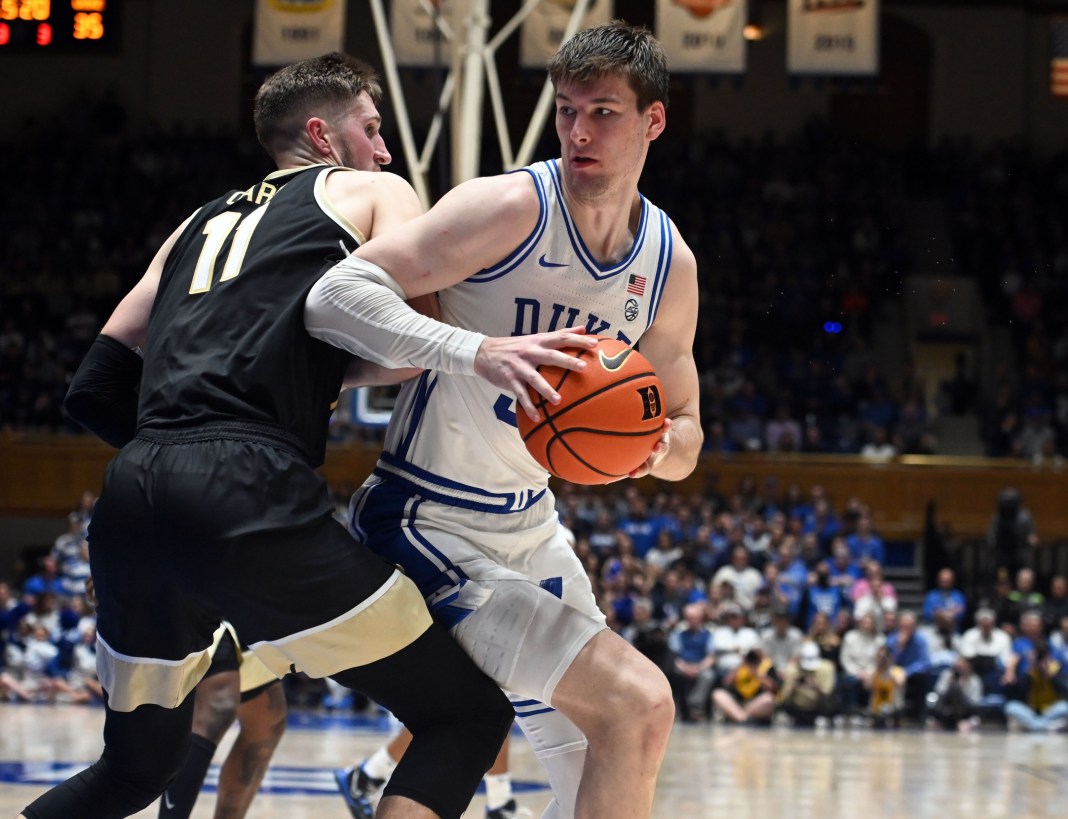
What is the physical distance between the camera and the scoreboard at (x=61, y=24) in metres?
12.8

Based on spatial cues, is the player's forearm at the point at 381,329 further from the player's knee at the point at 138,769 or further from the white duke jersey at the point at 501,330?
the player's knee at the point at 138,769

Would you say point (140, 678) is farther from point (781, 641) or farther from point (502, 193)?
point (781, 641)

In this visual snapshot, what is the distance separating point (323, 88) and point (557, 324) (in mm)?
855

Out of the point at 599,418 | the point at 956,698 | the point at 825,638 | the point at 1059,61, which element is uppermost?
the point at 1059,61

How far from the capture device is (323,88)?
3662mm

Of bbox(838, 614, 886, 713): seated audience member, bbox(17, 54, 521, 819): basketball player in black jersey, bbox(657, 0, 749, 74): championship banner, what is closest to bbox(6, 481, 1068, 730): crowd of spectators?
bbox(838, 614, 886, 713): seated audience member

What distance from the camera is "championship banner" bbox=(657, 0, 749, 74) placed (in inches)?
582

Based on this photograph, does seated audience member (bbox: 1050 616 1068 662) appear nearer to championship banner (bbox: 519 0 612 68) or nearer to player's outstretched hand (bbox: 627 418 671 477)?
championship banner (bbox: 519 0 612 68)

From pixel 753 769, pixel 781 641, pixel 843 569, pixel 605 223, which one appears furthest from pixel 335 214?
pixel 843 569

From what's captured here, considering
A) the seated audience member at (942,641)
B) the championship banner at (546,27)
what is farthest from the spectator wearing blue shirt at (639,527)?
the championship banner at (546,27)

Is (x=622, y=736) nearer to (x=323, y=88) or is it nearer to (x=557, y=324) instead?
(x=557, y=324)

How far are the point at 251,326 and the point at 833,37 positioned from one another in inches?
520

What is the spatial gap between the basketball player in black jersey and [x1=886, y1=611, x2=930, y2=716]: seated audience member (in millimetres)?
11420

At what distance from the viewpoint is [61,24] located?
13.2m
